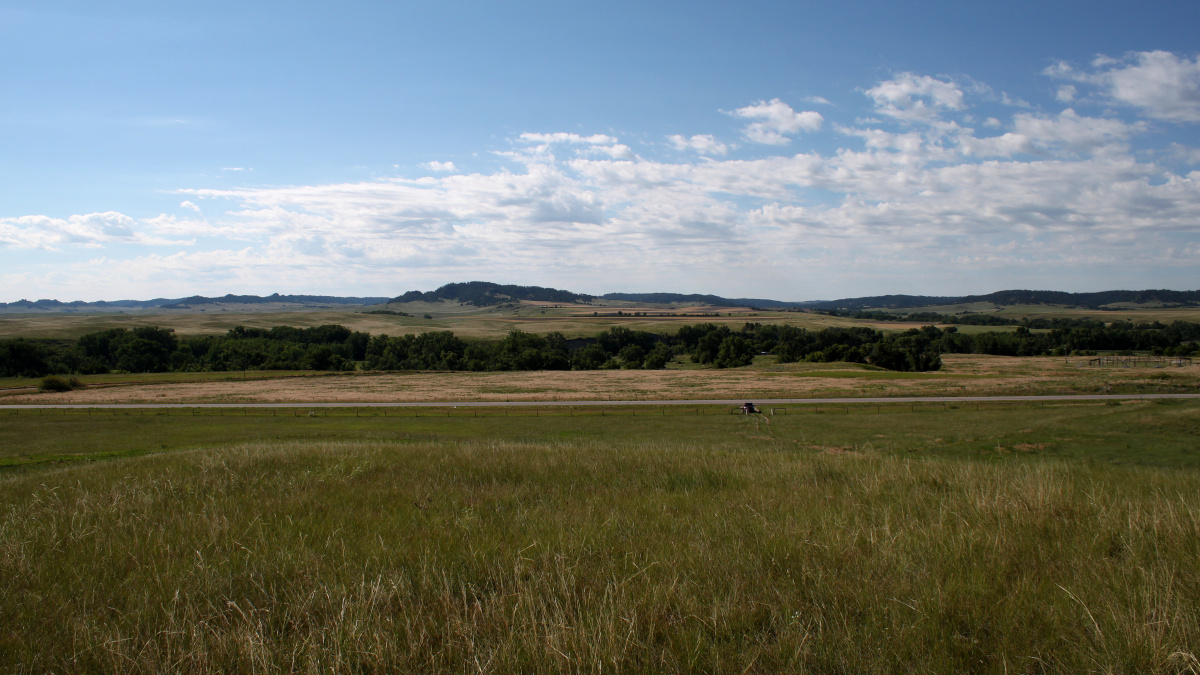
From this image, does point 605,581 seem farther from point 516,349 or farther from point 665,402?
point 516,349

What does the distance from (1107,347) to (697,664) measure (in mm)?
169469

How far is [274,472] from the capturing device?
10.4m

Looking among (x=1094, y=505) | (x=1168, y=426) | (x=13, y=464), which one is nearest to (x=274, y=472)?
(x=1094, y=505)

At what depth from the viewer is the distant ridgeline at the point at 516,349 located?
358 ft

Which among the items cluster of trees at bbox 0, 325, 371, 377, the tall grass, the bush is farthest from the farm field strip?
cluster of trees at bbox 0, 325, 371, 377

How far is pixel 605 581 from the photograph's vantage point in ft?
16.0

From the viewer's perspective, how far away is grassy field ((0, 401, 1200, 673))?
3775mm

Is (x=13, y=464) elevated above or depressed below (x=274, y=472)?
below

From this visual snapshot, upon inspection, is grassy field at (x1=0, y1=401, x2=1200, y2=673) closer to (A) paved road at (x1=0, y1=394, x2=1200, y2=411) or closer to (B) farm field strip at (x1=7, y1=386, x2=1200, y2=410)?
(A) paved road at (x1=0, y1=394, x2=1200, y2=411)

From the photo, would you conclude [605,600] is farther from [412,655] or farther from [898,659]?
[898,659]

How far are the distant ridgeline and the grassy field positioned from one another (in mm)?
108390

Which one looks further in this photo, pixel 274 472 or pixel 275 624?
pixel 274 472

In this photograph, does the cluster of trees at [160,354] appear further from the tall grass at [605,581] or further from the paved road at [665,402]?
the tall grass at [605,581]

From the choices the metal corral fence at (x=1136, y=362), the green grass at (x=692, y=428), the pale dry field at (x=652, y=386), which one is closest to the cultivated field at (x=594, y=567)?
the green grass at (x=692, y=428)
